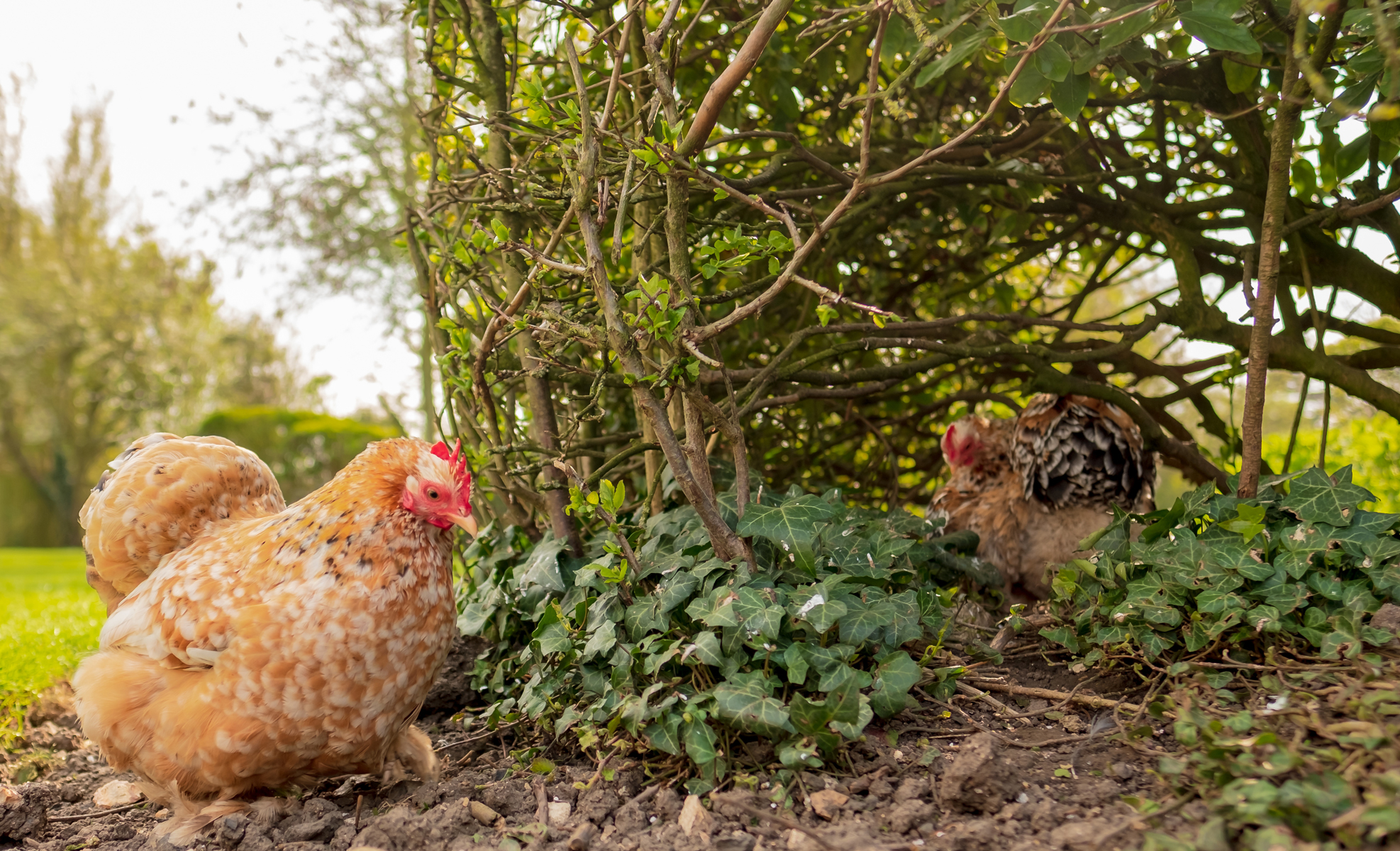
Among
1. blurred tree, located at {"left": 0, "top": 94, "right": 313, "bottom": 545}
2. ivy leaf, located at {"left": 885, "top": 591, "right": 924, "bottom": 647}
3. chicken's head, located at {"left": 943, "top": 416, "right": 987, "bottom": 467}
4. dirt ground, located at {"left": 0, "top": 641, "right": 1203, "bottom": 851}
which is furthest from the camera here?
blurred tree, located at {"left": 0, "top": 94, "right": 313, "bottom": 545}

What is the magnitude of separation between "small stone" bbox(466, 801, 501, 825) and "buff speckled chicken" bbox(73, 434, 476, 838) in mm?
304

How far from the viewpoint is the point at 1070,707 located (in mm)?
1898

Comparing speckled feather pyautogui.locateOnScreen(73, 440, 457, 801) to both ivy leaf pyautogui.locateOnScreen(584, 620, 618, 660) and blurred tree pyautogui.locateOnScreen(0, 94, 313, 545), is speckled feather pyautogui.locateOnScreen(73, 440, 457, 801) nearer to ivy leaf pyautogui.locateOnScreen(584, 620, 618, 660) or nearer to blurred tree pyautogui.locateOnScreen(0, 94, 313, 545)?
ivy leaf pyautogui.locateOnScreen(584, 620, 618, 660)

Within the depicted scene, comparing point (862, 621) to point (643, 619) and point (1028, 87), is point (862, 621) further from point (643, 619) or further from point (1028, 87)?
point (1028, 87)

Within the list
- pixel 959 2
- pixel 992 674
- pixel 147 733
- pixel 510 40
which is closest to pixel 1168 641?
pixel 992 674

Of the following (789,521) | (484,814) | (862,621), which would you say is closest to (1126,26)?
(789,521)

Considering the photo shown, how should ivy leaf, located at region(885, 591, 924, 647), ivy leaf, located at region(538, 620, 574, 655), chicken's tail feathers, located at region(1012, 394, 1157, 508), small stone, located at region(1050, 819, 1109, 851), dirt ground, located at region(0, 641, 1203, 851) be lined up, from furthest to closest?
chicken's tail feathers, located at region(1012, 394, 1157, 508) < ivy leaf, located at region(538, 620, 574, 655) < ivy leaf, located at region(885, 591, 924, 647) < dirt ground, located at region(0, 641, 1203, 851) < small stone, located at region(1050, 819, 1109, 851)

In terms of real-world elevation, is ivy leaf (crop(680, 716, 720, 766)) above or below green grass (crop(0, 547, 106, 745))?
above

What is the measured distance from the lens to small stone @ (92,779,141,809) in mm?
2312

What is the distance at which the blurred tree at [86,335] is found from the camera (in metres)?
19.4

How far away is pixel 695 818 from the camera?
1.62m

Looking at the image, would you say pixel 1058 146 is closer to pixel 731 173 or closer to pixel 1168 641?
pixel 731 173

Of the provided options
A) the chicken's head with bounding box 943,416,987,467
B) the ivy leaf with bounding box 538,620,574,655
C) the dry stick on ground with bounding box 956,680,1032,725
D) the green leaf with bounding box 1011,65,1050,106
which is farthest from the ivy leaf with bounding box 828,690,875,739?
the chicken's head with bounding box 943,416,987,467

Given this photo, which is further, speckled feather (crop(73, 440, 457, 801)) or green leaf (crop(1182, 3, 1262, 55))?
speckled feather (crop(73, 440, 457, 801))
